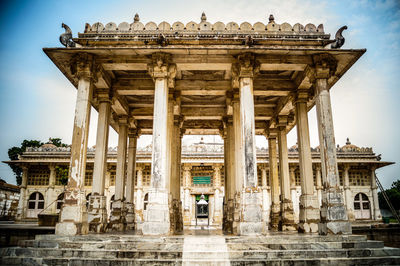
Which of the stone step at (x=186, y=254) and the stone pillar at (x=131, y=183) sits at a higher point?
the stone pillar at (x=131, y=183)

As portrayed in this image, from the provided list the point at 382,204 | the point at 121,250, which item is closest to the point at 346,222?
the point at 121,250

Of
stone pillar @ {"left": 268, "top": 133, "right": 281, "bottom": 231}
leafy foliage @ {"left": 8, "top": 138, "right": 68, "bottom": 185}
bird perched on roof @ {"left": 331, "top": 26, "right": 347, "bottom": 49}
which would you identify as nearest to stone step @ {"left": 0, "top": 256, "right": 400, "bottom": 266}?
bird perched on roof @ {"left": 331, "top": 26, "right": 347, "bottom": 49}

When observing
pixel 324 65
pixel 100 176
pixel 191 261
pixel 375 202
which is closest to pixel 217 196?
pixel 375 202

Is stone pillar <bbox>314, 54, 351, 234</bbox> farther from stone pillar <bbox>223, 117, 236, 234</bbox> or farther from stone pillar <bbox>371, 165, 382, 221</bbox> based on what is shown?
stone pillar <bbox>371, 165, 382, 221</bbox>

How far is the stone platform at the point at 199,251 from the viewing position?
22.5 ft

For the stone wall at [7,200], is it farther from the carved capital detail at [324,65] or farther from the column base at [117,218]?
the carved capital detail at [324,65]

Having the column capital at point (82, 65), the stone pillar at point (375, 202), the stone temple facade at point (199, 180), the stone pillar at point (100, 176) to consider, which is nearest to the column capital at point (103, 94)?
the stone pillar at point (100, 176)

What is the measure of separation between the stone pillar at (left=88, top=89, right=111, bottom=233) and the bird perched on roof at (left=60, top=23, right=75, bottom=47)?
9.35 ft

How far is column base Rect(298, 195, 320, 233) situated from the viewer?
37.3ft

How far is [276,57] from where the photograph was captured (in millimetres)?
11000

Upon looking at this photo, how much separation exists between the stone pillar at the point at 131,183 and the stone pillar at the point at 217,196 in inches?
521

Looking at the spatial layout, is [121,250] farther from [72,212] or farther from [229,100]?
[229,100]

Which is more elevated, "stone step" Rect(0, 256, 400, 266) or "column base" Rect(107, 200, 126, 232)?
"column base" Rect(107, 200, 126, 232)

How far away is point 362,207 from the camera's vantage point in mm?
29484
